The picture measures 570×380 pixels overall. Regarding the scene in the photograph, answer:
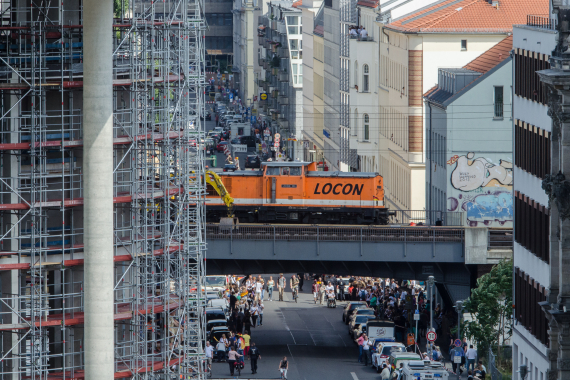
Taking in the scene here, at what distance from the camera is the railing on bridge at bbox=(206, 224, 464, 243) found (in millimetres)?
66875

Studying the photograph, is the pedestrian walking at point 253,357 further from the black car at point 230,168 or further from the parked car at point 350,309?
the black car at point 230,168

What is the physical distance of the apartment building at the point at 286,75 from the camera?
150750 mm

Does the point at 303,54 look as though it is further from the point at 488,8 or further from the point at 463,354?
the point at 463,354

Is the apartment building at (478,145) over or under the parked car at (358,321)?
over

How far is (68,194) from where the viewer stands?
139 ft

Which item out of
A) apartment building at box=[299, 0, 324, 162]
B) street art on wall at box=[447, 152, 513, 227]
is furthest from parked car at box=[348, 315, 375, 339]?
apartment building at box=[299, 0, 324, 162]

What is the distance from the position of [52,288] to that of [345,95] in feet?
248

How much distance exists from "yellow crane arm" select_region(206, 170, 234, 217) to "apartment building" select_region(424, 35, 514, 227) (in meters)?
14.0

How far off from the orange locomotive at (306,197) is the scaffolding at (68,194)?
28.4m

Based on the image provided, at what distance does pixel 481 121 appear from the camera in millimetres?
79438

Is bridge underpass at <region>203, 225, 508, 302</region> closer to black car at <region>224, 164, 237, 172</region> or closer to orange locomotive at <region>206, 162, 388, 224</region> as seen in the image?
orange locomotive at <region>206, 162, 388, 224</region>

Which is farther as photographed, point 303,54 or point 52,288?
point 303,54

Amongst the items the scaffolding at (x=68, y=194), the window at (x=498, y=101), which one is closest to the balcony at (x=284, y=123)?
the window at (x=498, y=101)

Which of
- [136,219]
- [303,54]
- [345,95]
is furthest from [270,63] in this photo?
[136,219]
